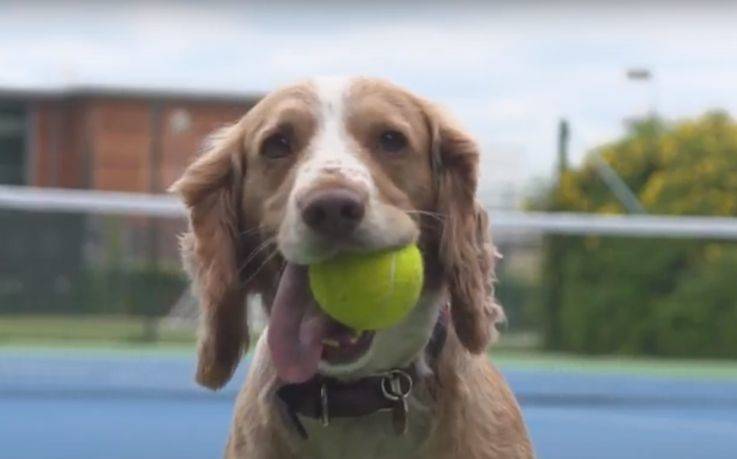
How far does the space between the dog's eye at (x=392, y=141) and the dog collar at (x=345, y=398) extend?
0.50m

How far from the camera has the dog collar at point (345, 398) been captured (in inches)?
134

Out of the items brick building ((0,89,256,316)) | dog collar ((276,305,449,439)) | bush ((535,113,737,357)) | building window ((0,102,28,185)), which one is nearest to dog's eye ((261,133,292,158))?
dog collar ((276,305,449,439))

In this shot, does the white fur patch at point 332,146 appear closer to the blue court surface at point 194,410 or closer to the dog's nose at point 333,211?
the dog's nose at point 333,211

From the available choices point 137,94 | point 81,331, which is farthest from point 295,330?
point 137,94

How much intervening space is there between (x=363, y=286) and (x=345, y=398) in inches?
14.6

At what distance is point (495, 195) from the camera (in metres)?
14.1

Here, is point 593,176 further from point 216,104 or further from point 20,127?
point 20,127

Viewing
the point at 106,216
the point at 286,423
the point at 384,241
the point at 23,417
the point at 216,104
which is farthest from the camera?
the point at 216,104

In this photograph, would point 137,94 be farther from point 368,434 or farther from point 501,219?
point 368,434

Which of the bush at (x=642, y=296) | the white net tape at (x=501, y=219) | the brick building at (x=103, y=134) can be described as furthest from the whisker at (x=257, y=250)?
the brick building at (x=103, y=134)

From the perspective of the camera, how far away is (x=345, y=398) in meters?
3.40

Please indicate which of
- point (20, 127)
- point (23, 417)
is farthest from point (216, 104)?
point (23, 417)

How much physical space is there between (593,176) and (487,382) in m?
11.2

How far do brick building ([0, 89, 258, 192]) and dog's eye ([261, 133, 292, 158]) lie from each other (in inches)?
562
